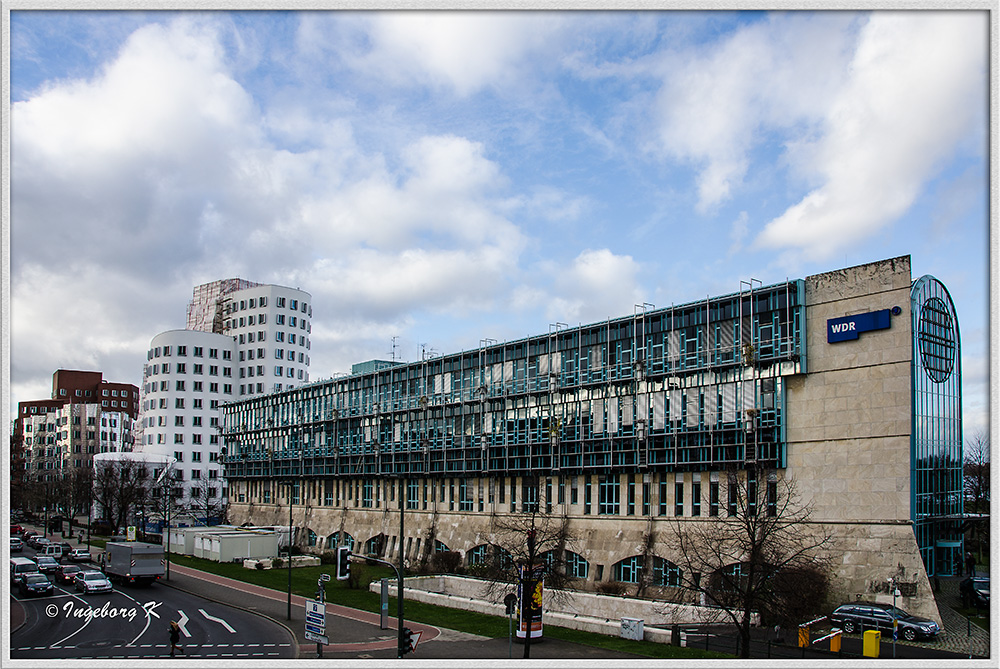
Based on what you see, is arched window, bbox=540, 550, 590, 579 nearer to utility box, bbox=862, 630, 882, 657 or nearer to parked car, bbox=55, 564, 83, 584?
utility box, bbox=862, 630, 882, 657

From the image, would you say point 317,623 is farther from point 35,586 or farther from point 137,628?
point 35,586

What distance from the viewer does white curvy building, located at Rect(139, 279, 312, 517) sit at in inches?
5664

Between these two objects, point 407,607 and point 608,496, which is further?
point 608,496

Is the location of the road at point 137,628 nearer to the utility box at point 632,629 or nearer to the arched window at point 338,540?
the utility box at point 632,629

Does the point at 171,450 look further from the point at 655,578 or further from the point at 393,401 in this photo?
the point at 655,578

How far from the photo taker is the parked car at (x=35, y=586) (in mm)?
57281

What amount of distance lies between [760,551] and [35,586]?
45876mm

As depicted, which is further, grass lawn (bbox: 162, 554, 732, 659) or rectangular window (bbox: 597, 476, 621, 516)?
rectangular window (bbox: 597, 476, 621, 516)

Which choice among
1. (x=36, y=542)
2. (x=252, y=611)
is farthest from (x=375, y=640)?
(x=36, y=542)

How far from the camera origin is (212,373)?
14850 centimetres

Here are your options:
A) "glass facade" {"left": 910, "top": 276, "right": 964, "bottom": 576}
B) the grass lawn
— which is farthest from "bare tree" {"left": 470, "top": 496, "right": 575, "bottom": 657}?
"glass facade" {"left": 910, "top": 276, "right": 964, "bottom": 576}

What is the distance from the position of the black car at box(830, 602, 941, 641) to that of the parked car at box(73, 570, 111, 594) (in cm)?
4526

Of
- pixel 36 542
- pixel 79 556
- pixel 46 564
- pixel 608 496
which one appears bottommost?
pixel 36 542
